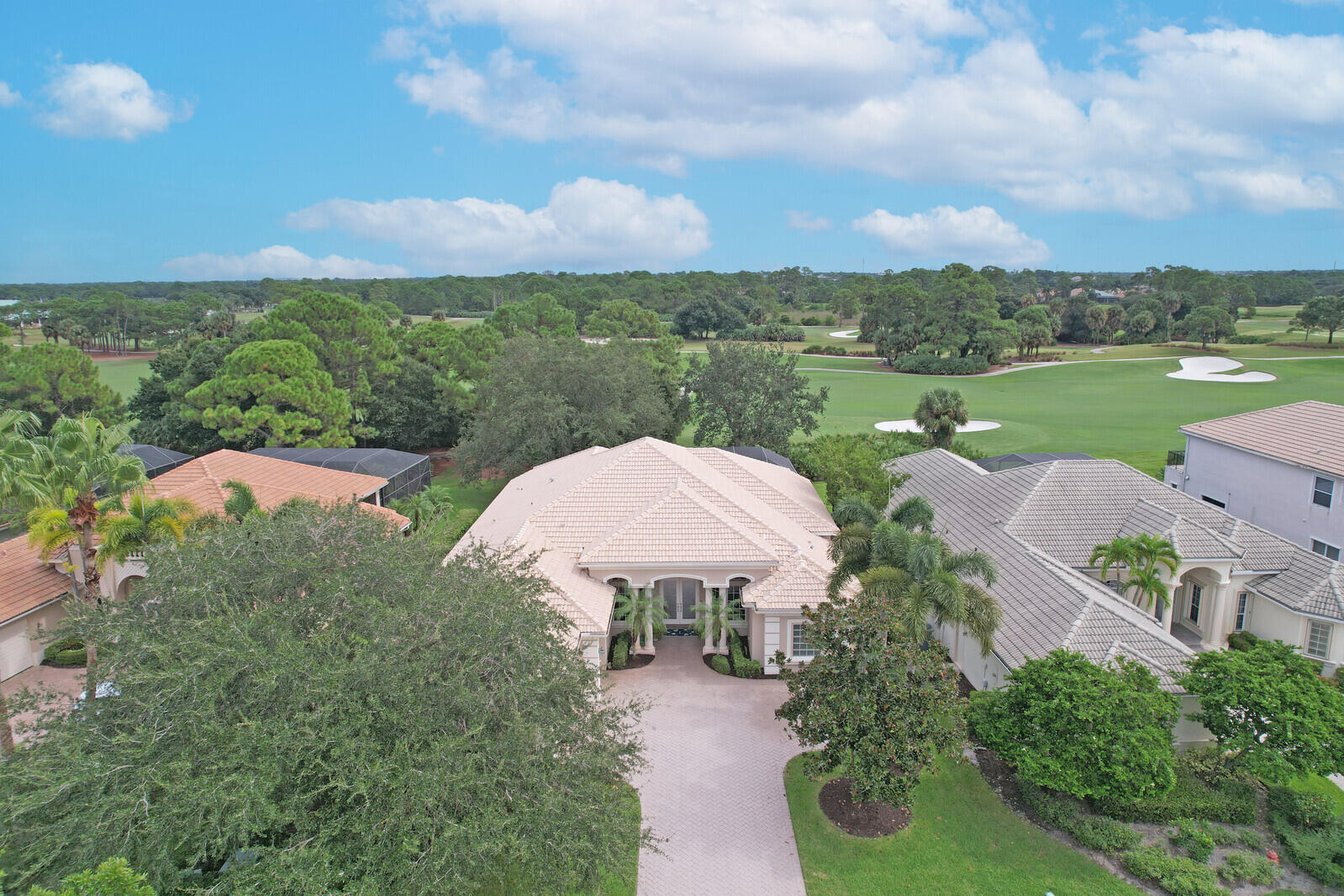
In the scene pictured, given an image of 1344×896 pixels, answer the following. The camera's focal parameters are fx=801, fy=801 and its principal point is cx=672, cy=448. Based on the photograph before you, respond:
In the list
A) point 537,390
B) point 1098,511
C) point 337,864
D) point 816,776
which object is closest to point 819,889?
point 816,776

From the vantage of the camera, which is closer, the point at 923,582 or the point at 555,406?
the point at 923,582

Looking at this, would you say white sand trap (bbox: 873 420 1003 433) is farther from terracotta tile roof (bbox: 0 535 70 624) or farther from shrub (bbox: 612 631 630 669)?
terracotta tile roof (bbox: 0 535 70 624)

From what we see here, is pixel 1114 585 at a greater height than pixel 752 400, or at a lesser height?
lesser

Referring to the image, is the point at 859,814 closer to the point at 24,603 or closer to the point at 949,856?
the point at 949,856

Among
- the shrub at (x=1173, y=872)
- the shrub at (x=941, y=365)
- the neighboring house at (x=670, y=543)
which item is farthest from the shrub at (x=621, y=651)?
the shrub at (x=941, y=365)

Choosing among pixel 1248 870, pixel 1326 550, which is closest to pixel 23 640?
pixel 1248 870

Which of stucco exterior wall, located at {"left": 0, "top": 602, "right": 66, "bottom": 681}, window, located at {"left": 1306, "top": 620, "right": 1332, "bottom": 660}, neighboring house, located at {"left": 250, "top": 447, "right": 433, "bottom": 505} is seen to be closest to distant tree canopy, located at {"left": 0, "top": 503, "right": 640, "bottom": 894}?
stucco exterior wall, located at {"left": 0, "top": 602, "right": 66, "bottom": 681}
